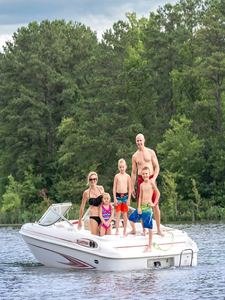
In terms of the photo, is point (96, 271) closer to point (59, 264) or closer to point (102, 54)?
point (59, 264)

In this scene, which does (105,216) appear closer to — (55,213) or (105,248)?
(105,248)

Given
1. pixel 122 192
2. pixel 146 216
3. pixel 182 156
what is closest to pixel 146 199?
pixel 146 216

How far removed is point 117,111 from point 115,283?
39546mm

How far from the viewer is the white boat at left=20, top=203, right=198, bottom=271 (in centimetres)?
1470

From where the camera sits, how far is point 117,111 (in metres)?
Answer: 52.8

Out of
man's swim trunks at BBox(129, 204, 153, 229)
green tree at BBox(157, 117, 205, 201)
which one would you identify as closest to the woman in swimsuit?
man's swim trunks at BBox(129, 204, 153, 229)

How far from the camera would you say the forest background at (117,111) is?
46.5 meters

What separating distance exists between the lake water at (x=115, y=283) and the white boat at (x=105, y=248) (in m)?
0.20

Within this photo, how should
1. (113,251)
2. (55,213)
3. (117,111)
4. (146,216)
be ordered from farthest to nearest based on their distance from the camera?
(117,111) < (55,213) < (146,216) < (113,251)

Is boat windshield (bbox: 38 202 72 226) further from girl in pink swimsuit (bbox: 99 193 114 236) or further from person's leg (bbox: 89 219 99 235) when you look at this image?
girl in pink swimsuit (bbox: 99 193 114 236)

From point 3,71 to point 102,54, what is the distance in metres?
12.7

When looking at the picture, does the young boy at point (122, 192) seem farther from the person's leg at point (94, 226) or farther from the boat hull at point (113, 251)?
the boat hull at point (113, 251)

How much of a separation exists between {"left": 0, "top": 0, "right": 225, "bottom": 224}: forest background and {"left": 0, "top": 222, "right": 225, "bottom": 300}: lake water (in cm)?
2318

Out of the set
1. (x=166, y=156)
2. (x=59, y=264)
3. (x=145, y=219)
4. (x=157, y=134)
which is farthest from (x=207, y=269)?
(x=157, y=134)
